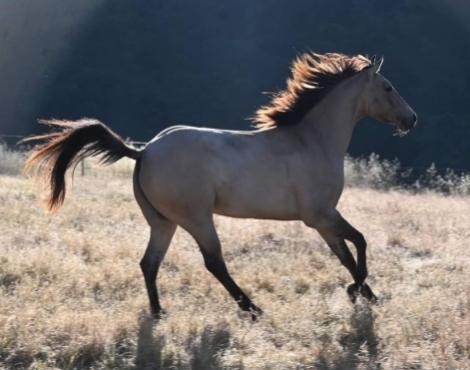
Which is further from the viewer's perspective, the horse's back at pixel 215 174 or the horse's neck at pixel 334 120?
the horse's neck at pixel 334 120

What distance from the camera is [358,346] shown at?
5.48 metres

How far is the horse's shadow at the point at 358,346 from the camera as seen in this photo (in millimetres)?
5078

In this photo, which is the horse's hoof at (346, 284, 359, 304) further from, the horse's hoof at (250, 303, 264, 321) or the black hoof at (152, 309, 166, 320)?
the black hoof at (152, 309, 166, 320)

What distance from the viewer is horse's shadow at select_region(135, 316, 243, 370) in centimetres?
500

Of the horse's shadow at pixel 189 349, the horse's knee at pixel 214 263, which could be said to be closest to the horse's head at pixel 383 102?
the horse's knee at pixel 214 263

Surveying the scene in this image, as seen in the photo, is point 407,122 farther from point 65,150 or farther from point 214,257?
point 65,150

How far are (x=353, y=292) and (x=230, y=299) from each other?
1.03m

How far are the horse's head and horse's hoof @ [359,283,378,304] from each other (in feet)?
5.71

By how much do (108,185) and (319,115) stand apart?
8743 mm

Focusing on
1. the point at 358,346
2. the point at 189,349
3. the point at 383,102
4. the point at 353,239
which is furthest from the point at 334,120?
the point at 189,349

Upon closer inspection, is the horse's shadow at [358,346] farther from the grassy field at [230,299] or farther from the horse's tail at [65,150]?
the horse's tail at [65,150]

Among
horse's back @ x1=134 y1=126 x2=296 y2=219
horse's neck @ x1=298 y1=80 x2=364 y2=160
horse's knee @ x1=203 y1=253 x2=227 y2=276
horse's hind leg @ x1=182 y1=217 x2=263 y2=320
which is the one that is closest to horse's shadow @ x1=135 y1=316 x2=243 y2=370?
horse's hind leg @ x1=182 y1=217 x2=263 y2=320

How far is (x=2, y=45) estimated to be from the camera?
38312 mm

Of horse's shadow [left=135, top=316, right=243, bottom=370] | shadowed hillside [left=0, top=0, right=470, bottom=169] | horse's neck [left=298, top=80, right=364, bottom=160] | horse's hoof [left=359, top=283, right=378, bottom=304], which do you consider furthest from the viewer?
shadowed hillside [left=0, top=0, right=470, bottom=169]
